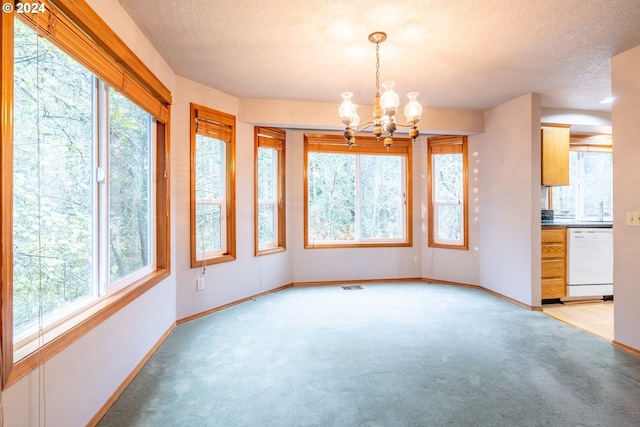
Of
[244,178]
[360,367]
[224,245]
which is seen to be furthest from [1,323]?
[244,178]

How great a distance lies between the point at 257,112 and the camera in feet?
12.9

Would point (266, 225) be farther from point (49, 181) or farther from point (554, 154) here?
point (554, 154)

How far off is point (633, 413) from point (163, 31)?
3.75 meters

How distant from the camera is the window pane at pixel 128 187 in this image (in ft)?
7.03

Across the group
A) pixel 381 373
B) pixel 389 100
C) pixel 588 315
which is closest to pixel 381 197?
pixel 588 315

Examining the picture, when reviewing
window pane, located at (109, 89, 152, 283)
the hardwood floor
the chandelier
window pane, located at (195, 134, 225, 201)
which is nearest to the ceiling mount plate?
the chandelier

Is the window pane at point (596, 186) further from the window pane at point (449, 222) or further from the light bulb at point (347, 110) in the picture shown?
the light bulb at point (347, 110)

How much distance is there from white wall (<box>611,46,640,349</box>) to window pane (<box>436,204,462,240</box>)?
207cm

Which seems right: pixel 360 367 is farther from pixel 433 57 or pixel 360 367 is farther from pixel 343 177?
pixel 343 177

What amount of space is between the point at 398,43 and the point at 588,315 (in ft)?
11.2

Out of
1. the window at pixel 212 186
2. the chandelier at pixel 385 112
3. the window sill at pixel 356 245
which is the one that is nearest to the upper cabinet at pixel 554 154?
the window sill at pixel 356 245

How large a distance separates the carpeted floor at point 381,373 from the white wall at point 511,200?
0.53 meters

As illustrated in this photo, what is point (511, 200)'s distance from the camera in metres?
3.95

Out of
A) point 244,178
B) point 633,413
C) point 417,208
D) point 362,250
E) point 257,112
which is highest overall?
point 257,112
